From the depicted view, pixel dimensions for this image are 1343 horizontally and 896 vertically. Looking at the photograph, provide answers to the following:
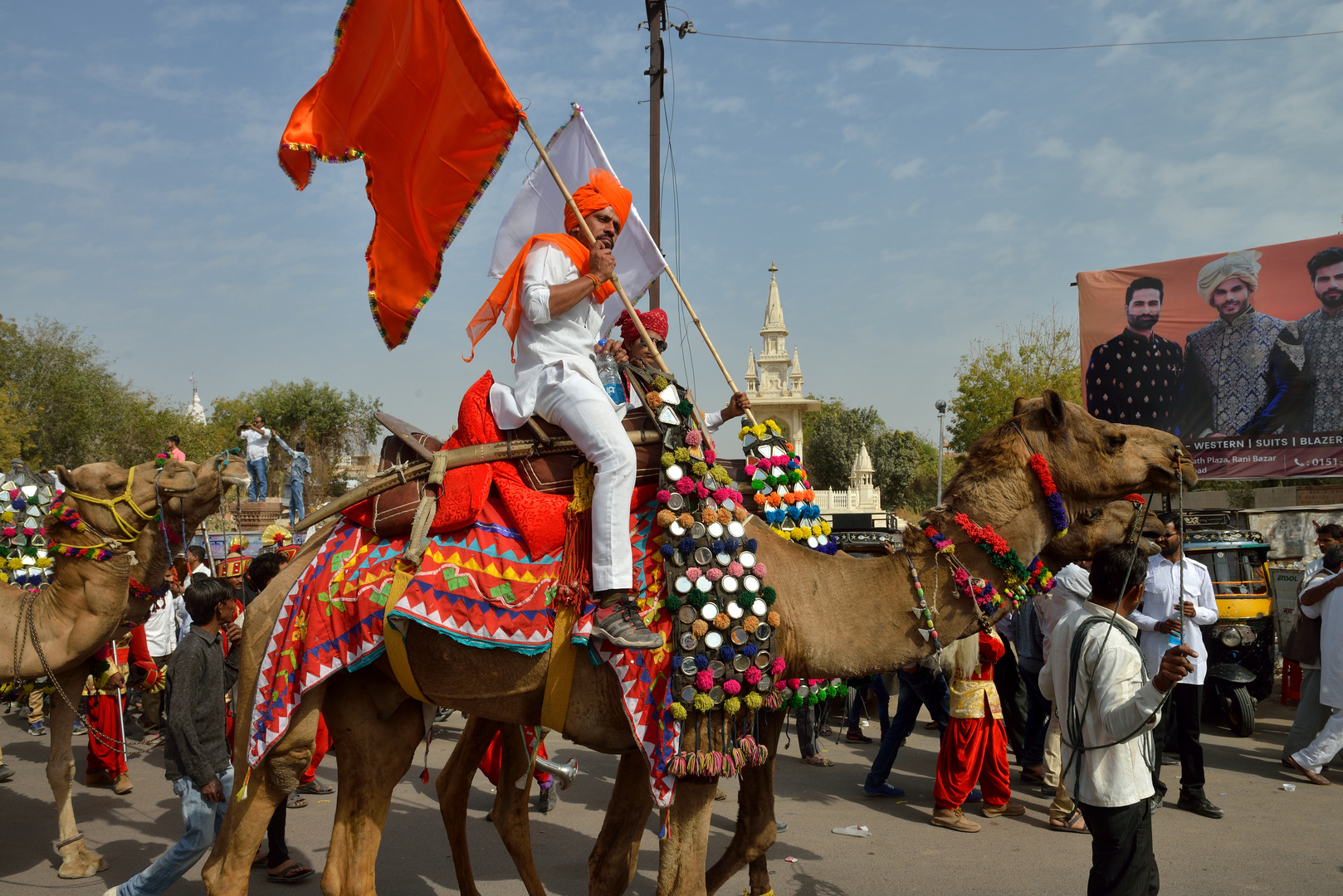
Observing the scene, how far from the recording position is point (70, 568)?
5680 millimetres

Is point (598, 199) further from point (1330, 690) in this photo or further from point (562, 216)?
point (1330, 690)

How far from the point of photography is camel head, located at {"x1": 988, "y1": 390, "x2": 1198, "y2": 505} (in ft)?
12.5

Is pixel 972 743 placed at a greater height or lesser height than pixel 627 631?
lesser

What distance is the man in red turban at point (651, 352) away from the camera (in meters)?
4.43

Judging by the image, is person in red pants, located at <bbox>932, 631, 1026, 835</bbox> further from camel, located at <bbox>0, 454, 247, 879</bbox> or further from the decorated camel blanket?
camel, located at <bbox>0, 454, 247, 879</bbox>

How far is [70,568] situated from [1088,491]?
5934mm

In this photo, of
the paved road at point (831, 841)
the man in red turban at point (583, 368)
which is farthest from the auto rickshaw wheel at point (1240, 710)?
the man in red turban at point (583, 368)

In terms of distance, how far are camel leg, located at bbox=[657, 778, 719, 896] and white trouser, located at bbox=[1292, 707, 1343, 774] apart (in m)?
7.15

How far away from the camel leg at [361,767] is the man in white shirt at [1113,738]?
10.0 feet

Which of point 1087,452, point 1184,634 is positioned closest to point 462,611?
point 1087,452

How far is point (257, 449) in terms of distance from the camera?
20750 millimetres

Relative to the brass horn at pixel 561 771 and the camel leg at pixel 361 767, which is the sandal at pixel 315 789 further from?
the camel leg at pixel 361 767

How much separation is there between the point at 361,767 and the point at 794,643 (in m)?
2.02

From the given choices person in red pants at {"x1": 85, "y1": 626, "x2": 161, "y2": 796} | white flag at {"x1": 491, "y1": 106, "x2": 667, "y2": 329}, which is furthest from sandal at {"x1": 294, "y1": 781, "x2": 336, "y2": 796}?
white flag at {"x1": 491, "y1": 106, "x2": 667, "y2": 329}
